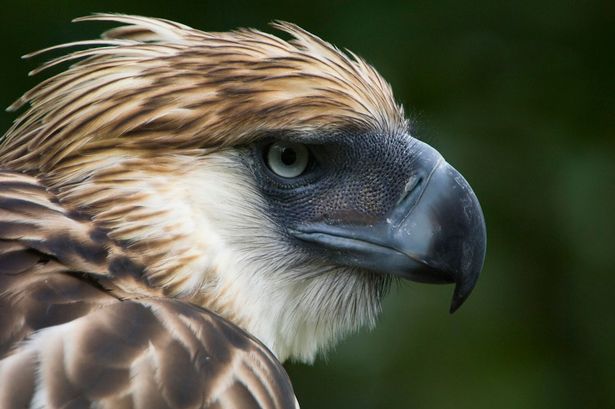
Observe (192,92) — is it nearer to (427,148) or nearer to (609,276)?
(427,148)

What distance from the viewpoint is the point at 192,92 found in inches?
131

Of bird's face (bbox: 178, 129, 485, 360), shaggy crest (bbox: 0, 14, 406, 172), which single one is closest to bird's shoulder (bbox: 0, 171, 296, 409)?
shaggy crest (bbox: 0, 14, 406, 172)

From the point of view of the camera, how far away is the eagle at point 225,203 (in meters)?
2.87

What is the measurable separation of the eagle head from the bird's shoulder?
152mm

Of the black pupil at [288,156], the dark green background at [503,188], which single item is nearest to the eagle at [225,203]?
the black pupil at [288,156]

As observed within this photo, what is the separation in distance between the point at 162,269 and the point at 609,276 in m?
3.35

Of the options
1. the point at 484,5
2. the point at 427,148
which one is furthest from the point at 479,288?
the point at 427,148

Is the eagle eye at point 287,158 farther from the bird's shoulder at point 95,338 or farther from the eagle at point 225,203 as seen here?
the bird's shoulder at point 95,338

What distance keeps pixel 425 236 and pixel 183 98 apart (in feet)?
2.67

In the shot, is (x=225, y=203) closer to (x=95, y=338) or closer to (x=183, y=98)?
(x=183, y=98)

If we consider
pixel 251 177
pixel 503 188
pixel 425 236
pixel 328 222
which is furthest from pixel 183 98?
pixel 503 188

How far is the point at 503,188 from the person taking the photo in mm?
5863

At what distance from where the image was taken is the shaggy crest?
329 cm

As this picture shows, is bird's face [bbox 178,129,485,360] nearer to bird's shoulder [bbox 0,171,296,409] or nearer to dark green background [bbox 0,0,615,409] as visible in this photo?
bird's shoulder [bbox 0,171,296,409]
